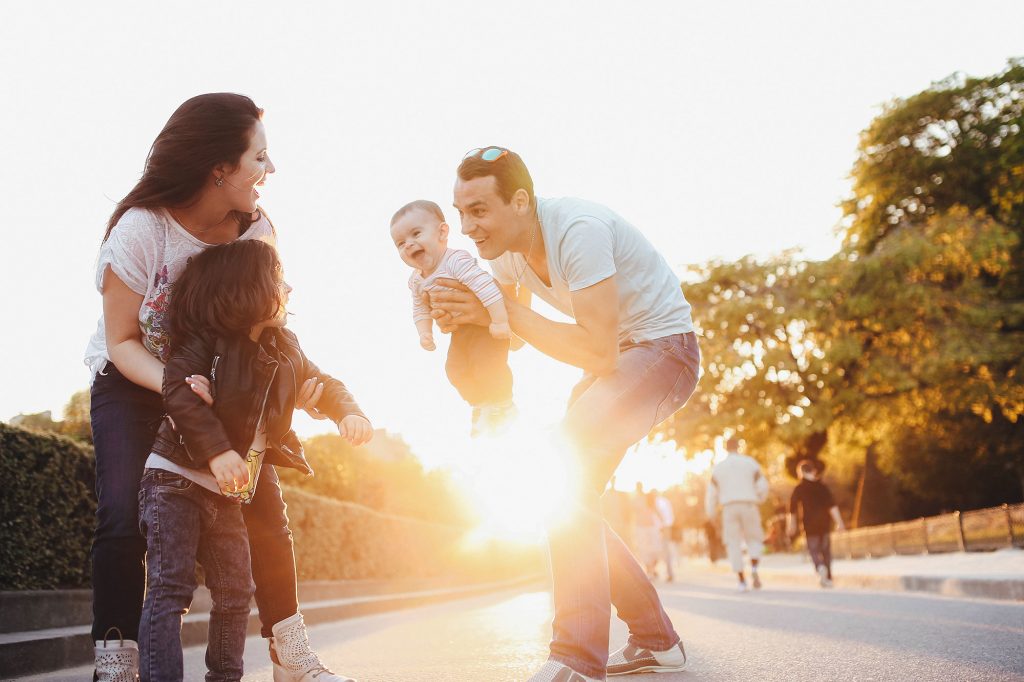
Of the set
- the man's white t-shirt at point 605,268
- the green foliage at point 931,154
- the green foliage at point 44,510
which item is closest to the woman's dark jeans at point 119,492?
the man's white t-shirt at point 605,268

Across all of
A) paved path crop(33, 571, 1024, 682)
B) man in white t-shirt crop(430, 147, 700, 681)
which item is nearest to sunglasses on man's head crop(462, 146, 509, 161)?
man in white t-shirt crop(430, 147, 700, 681)

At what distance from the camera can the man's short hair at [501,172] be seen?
376 cm

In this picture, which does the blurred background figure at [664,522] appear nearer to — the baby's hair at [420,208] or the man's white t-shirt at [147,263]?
the baby's hair at [420,208]

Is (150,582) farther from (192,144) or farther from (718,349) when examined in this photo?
(718,349)

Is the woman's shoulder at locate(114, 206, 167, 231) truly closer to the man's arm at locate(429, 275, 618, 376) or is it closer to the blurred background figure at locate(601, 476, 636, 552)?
the man's arm at locate(429, 275, 618, 376)

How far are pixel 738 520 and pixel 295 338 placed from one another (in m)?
12.1

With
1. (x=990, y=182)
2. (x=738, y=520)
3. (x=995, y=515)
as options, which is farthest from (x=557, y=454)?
(x=990, y=182)

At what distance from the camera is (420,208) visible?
13.7 feet

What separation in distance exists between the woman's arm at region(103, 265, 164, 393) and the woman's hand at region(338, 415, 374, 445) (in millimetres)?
686

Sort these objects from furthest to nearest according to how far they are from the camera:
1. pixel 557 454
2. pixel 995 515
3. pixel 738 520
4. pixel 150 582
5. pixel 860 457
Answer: pixel 860 457 < pixel 995 515 < pixel 738 520 < pixel 557 454 < pixel 150 582

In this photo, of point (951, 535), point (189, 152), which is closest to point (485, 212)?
point (189, 152)

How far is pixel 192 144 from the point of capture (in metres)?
3.48

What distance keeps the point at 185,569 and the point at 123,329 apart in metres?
0.83

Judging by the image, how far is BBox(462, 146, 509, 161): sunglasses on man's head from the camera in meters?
3.78
